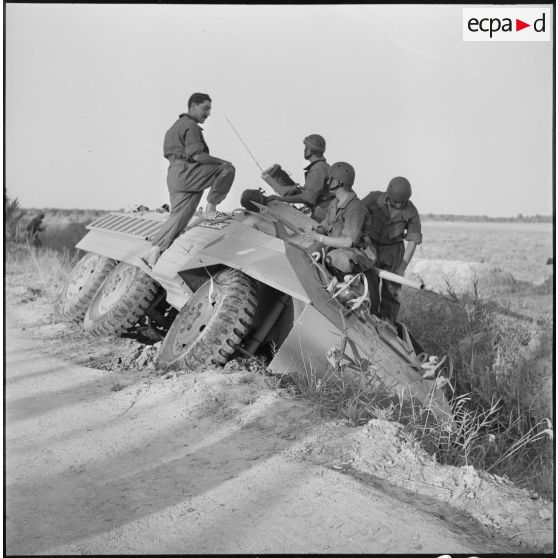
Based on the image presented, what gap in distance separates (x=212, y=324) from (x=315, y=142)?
2.83 m

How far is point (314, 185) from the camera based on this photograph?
8062 millimetres

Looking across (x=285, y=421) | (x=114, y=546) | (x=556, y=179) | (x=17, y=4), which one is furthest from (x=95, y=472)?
(x=556, y=179)

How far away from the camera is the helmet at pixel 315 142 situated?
8.20 meters

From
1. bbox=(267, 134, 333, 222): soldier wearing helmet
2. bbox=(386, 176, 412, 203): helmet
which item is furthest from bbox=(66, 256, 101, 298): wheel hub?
bbox=(386, 176, 412, 203): helmet

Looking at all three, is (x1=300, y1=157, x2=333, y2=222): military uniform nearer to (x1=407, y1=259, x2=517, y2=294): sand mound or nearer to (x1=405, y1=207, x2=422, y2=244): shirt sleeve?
(x1=405, y1=207, x2=422, y2=244): shirt sleeve

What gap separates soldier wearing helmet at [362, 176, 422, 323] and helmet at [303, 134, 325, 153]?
28.4 inches

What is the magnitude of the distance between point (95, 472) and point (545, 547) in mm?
2461

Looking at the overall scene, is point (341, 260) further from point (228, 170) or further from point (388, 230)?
point (388, 230)

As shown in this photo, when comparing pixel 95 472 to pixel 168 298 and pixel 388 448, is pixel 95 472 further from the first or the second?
pixel 168 298

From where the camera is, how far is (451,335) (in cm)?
938

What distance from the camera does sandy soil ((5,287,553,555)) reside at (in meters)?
3.77


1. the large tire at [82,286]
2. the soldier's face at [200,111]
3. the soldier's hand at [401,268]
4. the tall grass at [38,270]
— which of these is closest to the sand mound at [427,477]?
the soldier's hand at [401,268]

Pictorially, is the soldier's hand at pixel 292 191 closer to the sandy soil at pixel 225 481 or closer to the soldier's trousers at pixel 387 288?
the soldier's trousers at pixel 387 288

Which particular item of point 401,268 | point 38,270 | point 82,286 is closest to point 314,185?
point 401,268
